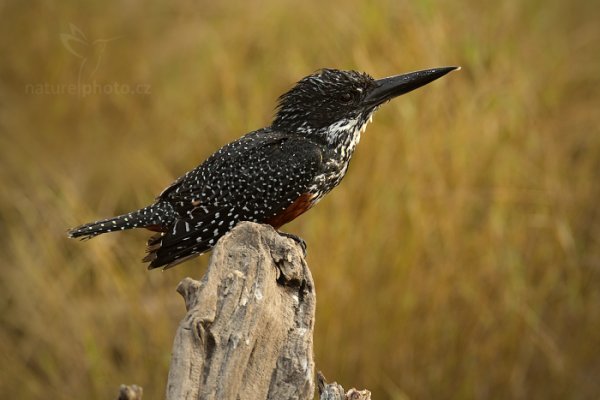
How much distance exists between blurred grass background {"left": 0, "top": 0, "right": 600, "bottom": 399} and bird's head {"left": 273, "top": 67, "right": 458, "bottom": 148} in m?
1.28

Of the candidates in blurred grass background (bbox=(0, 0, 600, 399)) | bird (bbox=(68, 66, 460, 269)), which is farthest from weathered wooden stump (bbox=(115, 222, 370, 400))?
blurred grass background (bbox=(0, 0, 600, 399))

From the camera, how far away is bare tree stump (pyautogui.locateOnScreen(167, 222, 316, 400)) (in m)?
3.38

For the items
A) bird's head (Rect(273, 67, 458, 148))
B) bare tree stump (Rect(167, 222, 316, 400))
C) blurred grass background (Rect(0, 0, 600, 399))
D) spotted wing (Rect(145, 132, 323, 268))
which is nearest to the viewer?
bare tree stump (Rect(167, 222, 316, 400))

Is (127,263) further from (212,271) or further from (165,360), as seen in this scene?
(212,271)

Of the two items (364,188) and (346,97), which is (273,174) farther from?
(364,188)

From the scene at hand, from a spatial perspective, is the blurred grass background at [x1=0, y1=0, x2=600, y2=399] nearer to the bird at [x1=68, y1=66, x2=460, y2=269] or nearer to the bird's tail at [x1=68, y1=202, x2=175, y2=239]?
the bird at [x1=68, y1=66, x2=460, y2=269]

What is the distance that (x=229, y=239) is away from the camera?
3727 millimetres

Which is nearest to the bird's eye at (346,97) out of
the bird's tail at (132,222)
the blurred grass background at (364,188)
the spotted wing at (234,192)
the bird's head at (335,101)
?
the bird's head at (335,101)

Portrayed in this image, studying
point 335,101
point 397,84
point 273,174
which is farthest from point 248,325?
point 397,84

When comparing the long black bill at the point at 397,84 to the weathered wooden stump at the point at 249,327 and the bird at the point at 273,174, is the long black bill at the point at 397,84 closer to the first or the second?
the bird at the point at 273,174

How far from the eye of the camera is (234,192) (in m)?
4.75

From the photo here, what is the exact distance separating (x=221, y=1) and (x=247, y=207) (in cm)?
488

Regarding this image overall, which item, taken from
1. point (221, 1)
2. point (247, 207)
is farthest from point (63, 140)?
point (247, 207)

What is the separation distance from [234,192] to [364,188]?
1.89 meters
